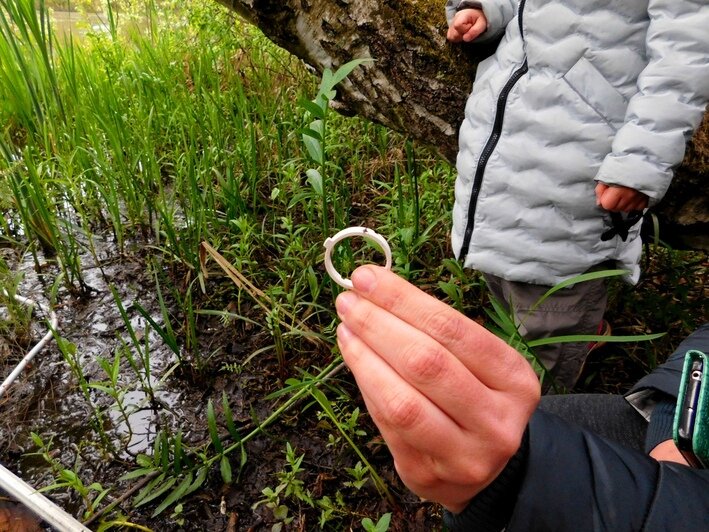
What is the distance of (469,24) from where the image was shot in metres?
1.52

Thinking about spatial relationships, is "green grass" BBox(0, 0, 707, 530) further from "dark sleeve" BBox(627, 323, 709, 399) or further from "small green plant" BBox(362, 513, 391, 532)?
"dark sleeve" BBox(627, 323, 709, 399)

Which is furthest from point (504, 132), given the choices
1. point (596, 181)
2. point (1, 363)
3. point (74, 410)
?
point (1, 363)

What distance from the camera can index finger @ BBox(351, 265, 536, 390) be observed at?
0.59 meters

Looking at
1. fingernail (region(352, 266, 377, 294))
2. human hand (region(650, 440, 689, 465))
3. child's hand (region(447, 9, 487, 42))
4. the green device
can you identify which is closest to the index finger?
fingernail (region(352, 266, 377, 294))

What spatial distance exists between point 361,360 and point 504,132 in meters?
1.06

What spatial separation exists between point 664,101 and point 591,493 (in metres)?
0.94

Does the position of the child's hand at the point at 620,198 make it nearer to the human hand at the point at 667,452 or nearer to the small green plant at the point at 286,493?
the human hand at the point at 667,452

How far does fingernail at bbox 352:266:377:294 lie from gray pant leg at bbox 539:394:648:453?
72 cm

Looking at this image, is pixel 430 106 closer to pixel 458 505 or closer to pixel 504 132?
pixel 504 132

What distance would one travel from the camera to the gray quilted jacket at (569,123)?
121 centimetres

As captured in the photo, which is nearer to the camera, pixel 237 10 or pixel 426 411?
pixel 426 411

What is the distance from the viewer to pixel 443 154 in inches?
75.9

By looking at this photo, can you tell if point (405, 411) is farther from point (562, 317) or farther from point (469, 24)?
point (469, 24)

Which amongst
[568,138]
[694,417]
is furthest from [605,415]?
[568,138]
